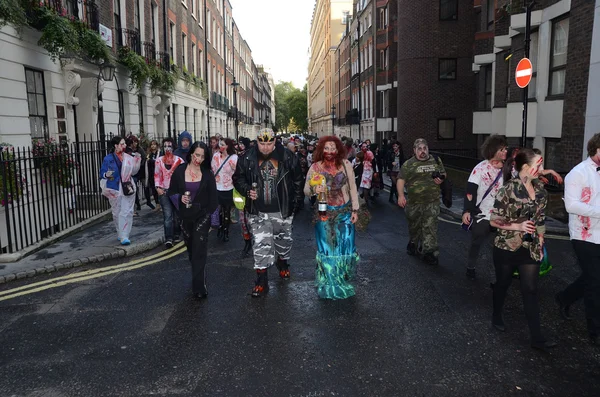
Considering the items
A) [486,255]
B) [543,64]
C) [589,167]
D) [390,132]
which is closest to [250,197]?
[589,167]

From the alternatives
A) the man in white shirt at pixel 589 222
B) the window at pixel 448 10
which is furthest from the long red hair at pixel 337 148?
the window at pixel 448 10

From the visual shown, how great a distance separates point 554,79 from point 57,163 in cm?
1240

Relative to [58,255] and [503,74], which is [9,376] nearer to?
[58,255]

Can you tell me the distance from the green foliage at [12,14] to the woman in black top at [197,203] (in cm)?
577

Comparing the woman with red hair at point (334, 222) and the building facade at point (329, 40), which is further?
the building facade at point (329, 40)

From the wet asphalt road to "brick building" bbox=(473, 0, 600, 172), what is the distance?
19.6ft

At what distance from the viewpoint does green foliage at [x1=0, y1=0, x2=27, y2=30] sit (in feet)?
29.4

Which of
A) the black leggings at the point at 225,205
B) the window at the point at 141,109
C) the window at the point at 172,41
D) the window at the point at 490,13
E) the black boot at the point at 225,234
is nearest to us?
the black leggings at the point at 225,205

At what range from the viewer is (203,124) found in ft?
110

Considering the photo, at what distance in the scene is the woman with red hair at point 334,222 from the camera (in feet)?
18.7

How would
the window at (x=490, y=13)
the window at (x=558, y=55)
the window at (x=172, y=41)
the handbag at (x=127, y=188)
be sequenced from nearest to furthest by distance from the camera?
1. the handbag at (x=127, y=188)
2. the window at (x=558, y=55)
3. the window at (x=490, y=13)
4. the window at (x=172, y=41)

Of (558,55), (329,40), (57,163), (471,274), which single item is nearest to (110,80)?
(57,163)

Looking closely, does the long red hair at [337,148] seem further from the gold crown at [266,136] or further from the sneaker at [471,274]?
the sneaker at [471,274]

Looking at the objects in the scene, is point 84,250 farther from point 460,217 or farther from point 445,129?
point 445,129
